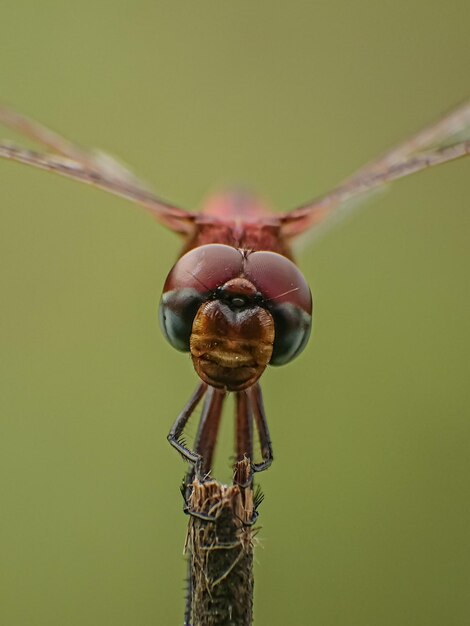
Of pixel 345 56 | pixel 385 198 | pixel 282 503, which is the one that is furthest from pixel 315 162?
pixel 282 503

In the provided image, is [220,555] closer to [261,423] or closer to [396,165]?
[261,423]

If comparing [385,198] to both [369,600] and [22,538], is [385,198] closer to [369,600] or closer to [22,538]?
[369,600]

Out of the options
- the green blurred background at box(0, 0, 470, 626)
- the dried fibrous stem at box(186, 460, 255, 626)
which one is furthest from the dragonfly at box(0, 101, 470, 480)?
the green blurred background at box(0, 0, 470, 626)

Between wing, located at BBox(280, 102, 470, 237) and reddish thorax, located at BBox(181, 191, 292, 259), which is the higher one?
wing, located at BBox(280, 102, 470, 237)

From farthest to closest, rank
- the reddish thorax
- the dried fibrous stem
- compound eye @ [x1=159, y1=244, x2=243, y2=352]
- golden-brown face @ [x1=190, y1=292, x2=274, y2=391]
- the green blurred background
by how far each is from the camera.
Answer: the green blurred background → the reddish thorax → compound eye @ [x1=159, y1=244, x2=243, y2=352] → golden-brown face @ [x1=190, y1=292, x2=274, y2=391] → the dried fibrous stem

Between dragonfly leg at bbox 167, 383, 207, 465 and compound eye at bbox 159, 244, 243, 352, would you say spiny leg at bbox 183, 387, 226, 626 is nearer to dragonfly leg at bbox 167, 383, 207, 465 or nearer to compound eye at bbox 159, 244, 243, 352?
dragonfly leg at bbox 167, 383, 207, 465

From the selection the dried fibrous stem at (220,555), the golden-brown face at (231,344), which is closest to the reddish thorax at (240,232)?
the golden-brown face at (231,344)
